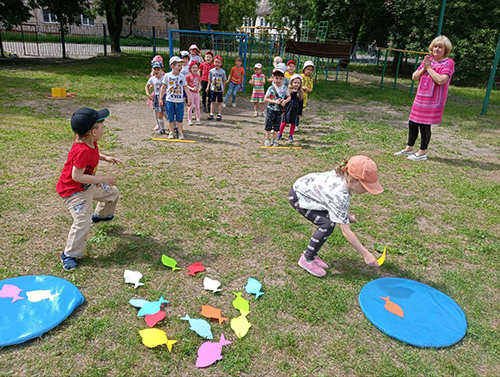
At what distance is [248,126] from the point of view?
961 centimetres

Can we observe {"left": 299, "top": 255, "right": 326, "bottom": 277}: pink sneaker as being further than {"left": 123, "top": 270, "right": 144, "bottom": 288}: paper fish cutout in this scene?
Yes

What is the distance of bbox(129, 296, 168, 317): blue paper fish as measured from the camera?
287cm

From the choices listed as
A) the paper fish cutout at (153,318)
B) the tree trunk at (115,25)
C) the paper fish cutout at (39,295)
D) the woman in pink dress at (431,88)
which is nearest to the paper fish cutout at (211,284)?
the paper fish cutout at (153,318)

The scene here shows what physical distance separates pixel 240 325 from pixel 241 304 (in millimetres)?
247

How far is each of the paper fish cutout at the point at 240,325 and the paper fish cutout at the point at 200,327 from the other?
0.62 feet

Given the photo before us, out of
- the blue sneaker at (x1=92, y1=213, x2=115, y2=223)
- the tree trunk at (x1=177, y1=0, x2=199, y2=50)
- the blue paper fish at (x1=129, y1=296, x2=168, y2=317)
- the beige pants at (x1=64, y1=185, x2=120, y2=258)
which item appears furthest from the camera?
the tree trunk at (x1=177, y1=0, x2=199, y2=50)

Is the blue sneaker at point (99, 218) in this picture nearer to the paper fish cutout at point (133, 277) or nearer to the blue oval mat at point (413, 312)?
the paper fish cutout at point (133, 277)

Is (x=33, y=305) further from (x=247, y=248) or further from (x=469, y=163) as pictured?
(x=469, y=163)

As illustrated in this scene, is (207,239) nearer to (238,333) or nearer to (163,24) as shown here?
(238,333)

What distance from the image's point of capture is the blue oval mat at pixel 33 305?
8.44 ft

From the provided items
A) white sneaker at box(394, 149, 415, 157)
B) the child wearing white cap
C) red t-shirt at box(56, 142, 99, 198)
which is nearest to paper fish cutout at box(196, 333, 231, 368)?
red t-shirt at box(56, 142, 99, 198)

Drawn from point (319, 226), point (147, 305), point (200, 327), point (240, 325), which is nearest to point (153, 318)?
point (147, 305)

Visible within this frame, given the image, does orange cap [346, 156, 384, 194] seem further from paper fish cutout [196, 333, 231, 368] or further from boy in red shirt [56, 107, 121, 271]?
boy in red shirt [56, 107, 121, 271]

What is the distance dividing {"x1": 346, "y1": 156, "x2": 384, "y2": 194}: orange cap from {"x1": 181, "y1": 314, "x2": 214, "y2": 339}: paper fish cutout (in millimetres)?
1662
